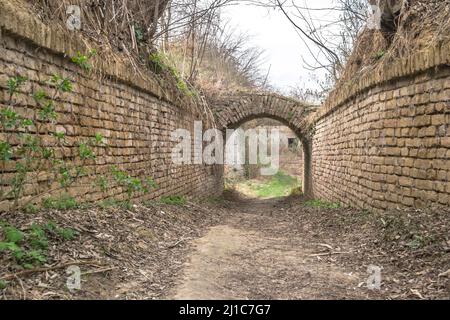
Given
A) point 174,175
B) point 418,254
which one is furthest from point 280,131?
point 418,254

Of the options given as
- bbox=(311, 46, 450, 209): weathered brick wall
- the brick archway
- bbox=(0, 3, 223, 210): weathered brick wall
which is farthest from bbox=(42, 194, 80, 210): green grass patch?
the brick archway

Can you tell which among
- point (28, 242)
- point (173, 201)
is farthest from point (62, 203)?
point (173, 201)

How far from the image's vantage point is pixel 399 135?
221 inches

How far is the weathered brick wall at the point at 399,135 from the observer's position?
15.4 feet

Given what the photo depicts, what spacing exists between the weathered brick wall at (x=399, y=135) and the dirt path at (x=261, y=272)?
1352mm

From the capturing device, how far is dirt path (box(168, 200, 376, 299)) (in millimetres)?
3465

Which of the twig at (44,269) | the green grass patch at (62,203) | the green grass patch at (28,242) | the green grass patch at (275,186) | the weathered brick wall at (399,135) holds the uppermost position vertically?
the weathered brick wall at (399,135)

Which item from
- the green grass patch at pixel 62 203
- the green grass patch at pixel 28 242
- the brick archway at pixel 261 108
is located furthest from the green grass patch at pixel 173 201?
the brick archway at pixel 261 108

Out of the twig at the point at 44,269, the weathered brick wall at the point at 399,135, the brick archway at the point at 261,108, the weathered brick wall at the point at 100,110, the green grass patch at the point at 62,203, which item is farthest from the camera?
the brick archway at the point at 261,108

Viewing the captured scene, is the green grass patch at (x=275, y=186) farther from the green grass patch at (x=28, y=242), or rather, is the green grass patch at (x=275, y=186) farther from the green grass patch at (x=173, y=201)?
the green grass patch at (x=28, y=242)

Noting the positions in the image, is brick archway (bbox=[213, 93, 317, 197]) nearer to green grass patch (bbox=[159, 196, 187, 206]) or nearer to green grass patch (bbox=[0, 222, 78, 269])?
green grass patch (bbox=[159, 196, 187, 206])

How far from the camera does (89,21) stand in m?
5.96

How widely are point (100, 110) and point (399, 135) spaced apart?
3.83 meters
